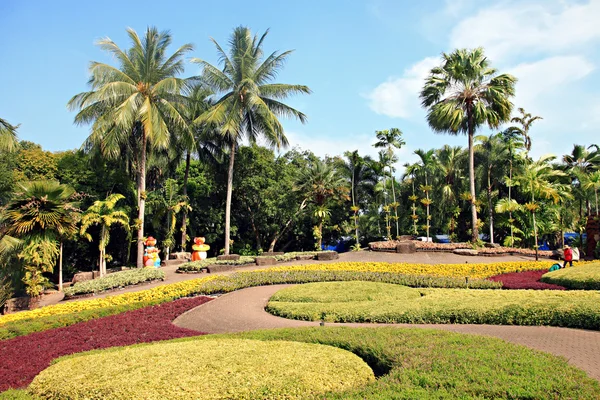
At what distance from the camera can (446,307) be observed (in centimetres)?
1009

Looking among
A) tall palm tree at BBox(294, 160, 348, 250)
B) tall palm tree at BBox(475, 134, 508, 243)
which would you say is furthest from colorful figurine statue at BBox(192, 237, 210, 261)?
tall palm tree at BBox(475, 134, 508, 243)

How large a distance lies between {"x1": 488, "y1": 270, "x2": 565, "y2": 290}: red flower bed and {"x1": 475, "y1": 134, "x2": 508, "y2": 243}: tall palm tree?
44.3 ft

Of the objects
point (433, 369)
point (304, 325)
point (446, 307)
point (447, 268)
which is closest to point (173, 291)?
point (304, 325)

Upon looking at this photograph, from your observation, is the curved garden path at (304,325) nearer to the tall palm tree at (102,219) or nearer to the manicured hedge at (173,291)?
the manicured hedge at (173,291)

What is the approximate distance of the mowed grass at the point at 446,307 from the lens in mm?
9062

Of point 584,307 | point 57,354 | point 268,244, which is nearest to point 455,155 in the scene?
point 268,244

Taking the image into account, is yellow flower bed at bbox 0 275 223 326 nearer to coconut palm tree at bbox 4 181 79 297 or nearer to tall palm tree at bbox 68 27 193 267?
coconut palm tree at bbox 4 181 79 297

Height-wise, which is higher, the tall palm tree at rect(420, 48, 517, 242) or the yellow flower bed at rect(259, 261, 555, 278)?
the tall palm tree at rect(420, 48, 517, 242)

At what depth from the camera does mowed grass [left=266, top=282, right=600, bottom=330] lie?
9.06 metres

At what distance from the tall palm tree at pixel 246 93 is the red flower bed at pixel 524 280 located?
14.9 meters

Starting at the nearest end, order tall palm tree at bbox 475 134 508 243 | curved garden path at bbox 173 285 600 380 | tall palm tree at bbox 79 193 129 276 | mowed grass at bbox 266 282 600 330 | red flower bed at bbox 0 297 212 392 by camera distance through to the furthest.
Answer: curved garden path at bbox 173 285 600 380 < red flower bed at bbox 0 297 212 392 < mowed grass at bbox 266 282 600 330 < tall palm tree at bbox 79 193 129 276 < tall palm tree at bbox 475 134 508 243

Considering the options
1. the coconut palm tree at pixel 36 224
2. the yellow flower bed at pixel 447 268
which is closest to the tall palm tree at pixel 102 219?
the coconut palm tree at pixel 36 224

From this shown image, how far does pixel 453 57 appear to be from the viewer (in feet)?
87.9

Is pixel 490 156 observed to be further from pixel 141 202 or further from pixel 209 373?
pixel 209 373
